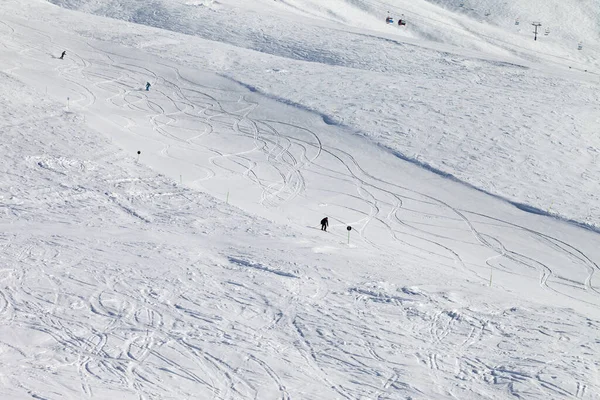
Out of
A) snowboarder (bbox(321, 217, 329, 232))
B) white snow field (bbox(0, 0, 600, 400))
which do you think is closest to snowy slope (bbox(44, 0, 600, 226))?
white snow field (bbox(0, 0, 600, 400))

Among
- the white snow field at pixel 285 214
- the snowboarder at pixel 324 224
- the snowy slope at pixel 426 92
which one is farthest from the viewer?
the snowy slope at pixel 426 92

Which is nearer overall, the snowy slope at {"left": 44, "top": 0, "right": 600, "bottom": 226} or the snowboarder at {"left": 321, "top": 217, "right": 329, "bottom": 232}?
the snowboarder at {"left": 321, "top": 217, "right": 329, "bottom": 232}

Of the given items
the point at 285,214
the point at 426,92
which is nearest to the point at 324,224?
the point at 285,214

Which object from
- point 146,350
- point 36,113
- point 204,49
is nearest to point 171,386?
point 146,350

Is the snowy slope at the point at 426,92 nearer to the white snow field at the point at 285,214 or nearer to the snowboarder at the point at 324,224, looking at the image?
the white snow field at the point at 285,214

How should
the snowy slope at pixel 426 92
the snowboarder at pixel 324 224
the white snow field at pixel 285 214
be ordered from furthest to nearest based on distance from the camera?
1. the snowy slope at pixel 426 92
2. the snowboarder at pixel 324 224
3. the white snow field at pixel 285 214

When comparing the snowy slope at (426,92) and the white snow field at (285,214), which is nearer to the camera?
the white snow field at (285,214)

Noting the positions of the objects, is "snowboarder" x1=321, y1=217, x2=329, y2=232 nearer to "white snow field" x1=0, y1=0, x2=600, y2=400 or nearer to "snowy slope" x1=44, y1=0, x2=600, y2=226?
"white snow field" x1=0, y1=0, x2=600, y2=400

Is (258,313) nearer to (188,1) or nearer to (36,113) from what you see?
(36,113)

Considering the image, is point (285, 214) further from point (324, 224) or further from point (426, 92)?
point (426, 92)

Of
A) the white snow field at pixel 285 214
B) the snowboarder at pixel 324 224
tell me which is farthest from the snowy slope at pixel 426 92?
the snowboarder at pixel 324 224
